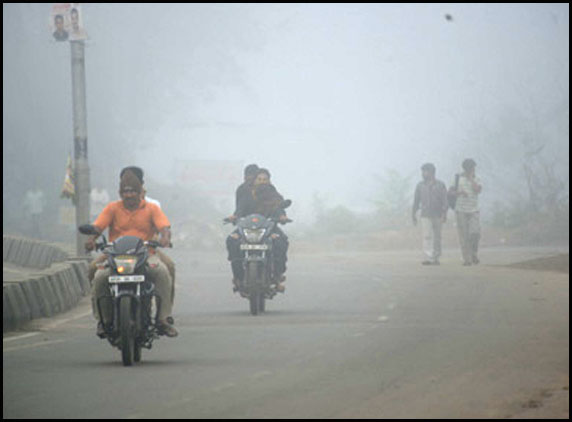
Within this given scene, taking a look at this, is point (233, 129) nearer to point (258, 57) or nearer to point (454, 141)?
point (258, 57)

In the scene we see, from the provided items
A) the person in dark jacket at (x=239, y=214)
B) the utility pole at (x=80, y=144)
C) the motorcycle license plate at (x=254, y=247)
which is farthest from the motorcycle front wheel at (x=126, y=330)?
the utility pole at (x=80, y=144)

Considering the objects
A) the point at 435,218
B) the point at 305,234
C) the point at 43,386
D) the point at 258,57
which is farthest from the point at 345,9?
the point at 43,386

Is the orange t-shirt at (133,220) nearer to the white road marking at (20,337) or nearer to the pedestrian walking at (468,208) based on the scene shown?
the white road marking at (20,337)

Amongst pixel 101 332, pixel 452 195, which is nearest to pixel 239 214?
pixel 101 332

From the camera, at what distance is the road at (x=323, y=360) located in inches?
341

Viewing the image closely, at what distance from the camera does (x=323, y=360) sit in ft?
36.6

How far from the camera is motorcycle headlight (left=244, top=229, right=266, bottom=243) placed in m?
16.8

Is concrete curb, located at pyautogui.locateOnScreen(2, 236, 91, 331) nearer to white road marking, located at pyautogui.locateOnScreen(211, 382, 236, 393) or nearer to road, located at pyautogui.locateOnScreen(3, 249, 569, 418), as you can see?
road, located at pyautogui.locateOnScreen(3, 249, 569, 418)

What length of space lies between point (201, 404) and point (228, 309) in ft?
28.9

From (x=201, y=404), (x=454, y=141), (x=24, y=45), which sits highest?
(x=24, y=45)

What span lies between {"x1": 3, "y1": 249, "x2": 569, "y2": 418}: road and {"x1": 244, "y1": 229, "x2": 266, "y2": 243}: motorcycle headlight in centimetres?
92

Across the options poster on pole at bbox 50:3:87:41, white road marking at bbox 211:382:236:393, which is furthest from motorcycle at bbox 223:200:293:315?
white road marking at bbox 211:382:236:393

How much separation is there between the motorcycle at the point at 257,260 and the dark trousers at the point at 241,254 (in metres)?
0.14

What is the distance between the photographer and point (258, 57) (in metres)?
61.4
